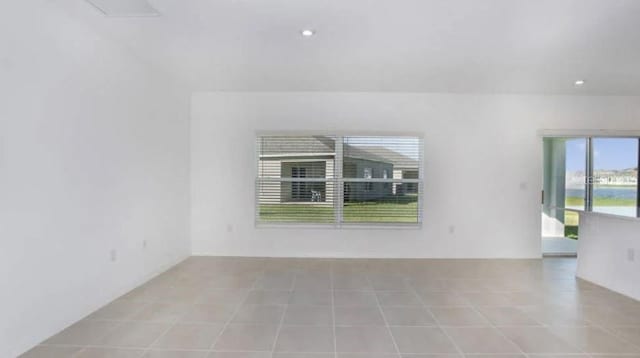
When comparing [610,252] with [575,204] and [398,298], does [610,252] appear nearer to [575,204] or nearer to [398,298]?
[575,204]

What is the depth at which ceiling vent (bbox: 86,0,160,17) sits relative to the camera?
8.53 feet

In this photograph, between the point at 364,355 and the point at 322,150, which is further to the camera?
the point at 322,150

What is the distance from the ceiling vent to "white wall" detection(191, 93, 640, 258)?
2519 mm

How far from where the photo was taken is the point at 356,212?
5.40 metres

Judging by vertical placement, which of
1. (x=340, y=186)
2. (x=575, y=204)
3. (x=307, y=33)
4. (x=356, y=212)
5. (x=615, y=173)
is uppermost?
(x=307, y=33)

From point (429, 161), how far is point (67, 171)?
4455mm

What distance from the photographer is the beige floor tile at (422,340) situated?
8.11 feet

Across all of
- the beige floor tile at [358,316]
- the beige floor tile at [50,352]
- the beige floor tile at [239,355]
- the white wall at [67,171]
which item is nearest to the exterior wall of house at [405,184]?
the beige floor tile at [358,316]

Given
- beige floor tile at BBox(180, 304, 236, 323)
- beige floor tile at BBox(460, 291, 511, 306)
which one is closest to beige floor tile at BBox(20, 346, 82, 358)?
beige floor tile at BBox(180, 304, 236, 323)

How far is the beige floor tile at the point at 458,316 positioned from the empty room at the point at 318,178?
3 cm

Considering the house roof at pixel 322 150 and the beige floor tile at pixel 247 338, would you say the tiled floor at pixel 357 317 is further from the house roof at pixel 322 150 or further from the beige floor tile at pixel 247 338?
the house roof at pixel 322 150

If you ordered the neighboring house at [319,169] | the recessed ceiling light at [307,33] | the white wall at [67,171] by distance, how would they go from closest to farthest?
the white wall at [67,171], the recessed ceiling light at [307,33], the neighboring house at [319,169]

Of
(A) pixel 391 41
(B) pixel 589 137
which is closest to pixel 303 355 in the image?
(A) pixel 391 41

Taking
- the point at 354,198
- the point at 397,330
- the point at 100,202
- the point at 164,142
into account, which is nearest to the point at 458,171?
the point at 354,198
